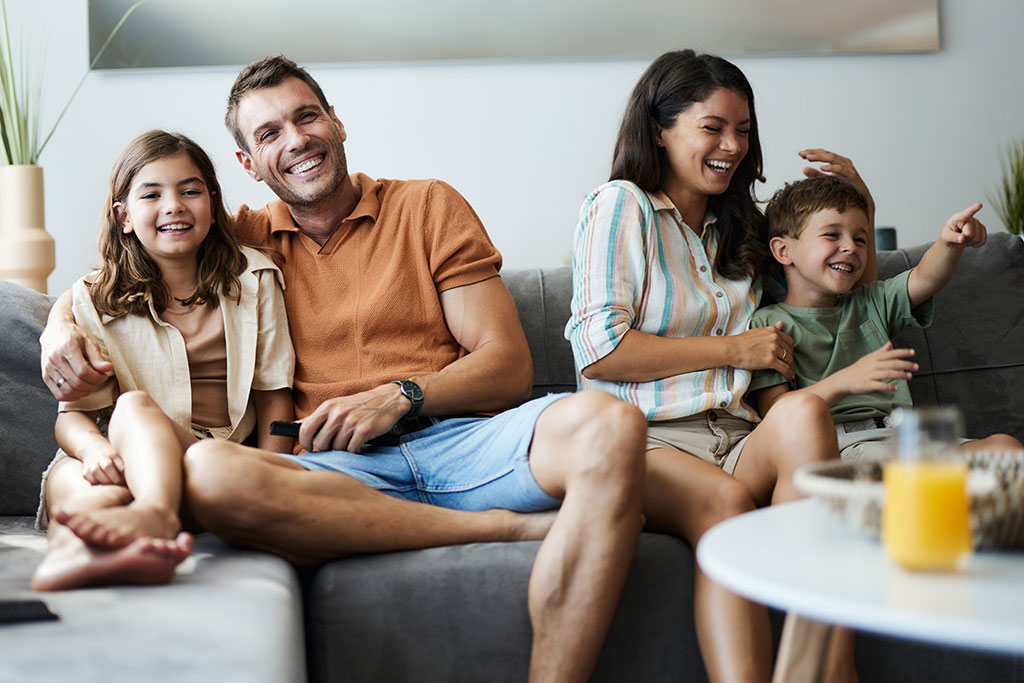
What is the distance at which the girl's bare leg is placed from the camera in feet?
4.32

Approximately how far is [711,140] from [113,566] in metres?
1.21

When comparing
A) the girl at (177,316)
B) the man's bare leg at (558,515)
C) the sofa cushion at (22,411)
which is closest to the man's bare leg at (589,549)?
the man's bare leg at (558,515)

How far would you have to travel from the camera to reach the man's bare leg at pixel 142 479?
3.77 ft

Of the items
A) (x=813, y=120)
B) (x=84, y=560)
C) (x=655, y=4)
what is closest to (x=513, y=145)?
(x=655, y=4)

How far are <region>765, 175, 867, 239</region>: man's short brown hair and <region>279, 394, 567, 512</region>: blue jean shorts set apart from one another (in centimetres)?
65

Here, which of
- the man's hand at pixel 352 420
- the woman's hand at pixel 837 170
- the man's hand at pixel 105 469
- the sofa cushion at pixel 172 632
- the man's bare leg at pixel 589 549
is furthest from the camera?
the woman's hand at pixel 837 170

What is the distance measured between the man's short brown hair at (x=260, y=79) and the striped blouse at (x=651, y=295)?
0.58 metres

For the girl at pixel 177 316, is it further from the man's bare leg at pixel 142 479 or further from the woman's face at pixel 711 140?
the woman's face at pixel 711 140

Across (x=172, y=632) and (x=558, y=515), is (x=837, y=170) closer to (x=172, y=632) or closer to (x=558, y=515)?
(x=558, y=515)

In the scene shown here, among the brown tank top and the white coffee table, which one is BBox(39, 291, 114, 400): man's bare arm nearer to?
the brown tank top

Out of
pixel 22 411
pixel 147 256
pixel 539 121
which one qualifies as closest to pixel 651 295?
pixel 147 256

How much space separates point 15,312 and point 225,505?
77 centimetres

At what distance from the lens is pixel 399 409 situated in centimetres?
161

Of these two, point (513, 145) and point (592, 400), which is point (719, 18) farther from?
point (592, 400)
